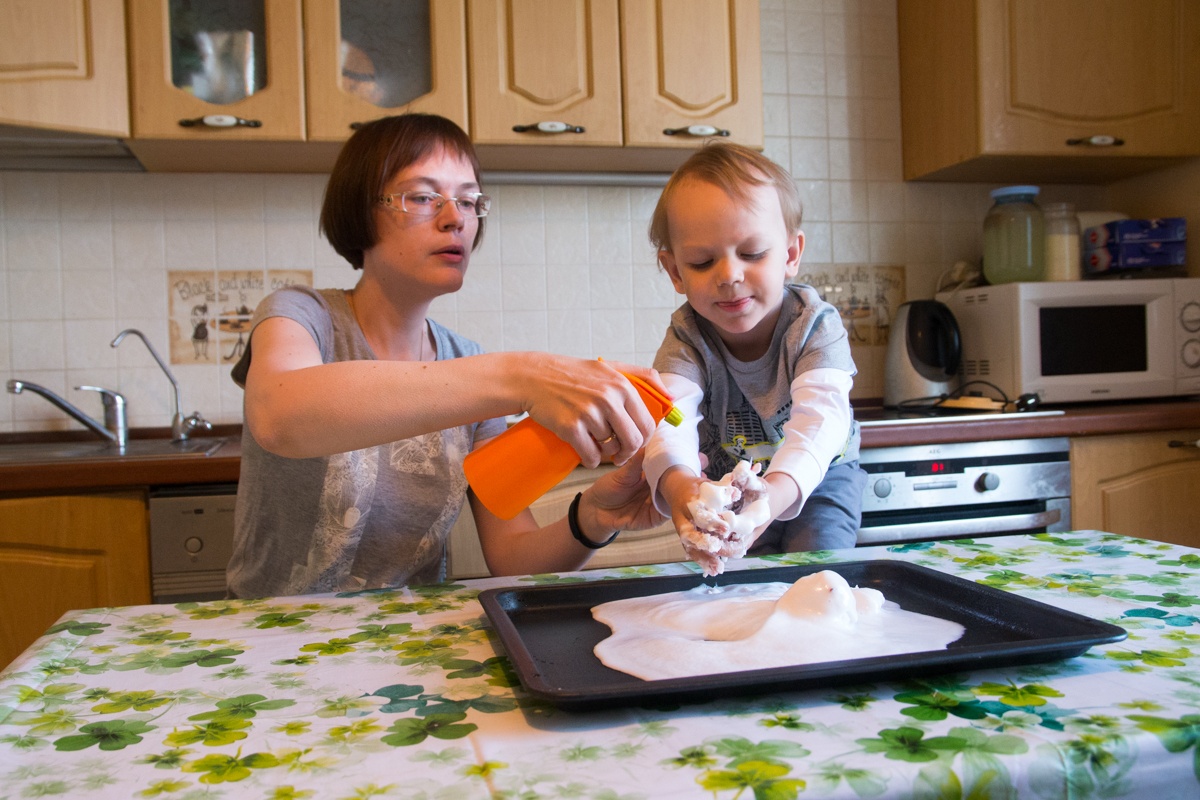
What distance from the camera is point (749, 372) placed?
1368mm

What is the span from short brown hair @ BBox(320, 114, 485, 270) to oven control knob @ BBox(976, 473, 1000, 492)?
53.4 inches

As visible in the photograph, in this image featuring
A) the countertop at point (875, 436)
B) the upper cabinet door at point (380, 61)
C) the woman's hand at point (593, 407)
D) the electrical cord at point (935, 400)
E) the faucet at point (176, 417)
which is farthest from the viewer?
the electrical cord at point (935, 400)

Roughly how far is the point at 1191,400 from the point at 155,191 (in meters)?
2.63

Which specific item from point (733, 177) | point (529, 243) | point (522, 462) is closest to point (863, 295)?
point (529, 243)

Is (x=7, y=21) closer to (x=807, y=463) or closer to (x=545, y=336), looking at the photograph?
(x=545, y=336)

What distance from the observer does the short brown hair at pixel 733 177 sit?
1262 mm

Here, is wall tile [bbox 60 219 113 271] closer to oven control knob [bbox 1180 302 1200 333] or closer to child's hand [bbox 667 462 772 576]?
child's hand [bbox 667 462 772 576]

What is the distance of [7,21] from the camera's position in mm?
1875

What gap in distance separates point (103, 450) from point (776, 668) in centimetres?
189

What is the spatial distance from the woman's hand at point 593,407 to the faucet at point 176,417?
1.59 metres

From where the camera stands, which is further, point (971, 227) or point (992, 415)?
point (971, 227)

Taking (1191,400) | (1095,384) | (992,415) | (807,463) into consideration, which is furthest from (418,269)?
(1191,400)

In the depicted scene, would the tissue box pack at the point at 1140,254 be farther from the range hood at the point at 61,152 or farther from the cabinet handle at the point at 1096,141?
the range hood at the point at 61,152

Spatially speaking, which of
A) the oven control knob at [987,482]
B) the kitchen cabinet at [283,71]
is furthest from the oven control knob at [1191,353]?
the kitchen cabinet at [283,71]
